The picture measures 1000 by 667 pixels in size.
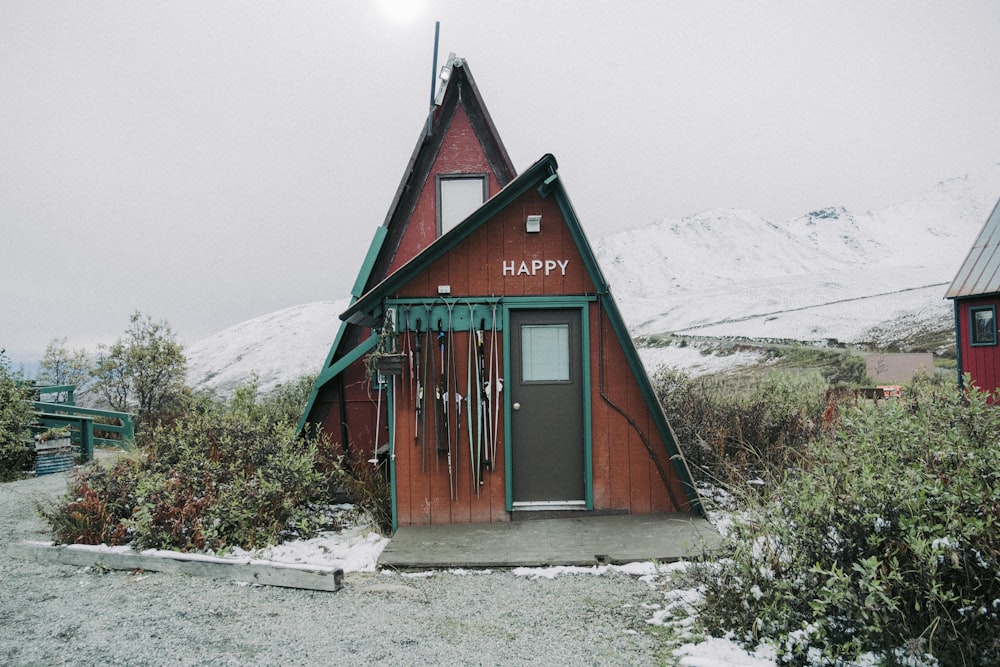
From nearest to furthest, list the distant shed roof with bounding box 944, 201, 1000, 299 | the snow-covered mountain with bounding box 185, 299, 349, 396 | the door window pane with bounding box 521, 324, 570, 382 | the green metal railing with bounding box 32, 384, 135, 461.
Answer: the door window pane with bounding box 521, 324, 570, 382 → the green metal railing with bounding box 32, 384, 135, 461 → the distant shed roof with bounding box 944, 201, 1000, 299 → the snow-covered mountain with bounding box 185, 299, 349, 396

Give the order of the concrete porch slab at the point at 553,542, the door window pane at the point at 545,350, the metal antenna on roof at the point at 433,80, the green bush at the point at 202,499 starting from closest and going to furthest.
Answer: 1. the concrete porch slab at the point at 553,542
2. the green bush at the point at 202,499
3. the door window pane at the point at 545,350
4. the metal antenna on roof at the point at 433,80

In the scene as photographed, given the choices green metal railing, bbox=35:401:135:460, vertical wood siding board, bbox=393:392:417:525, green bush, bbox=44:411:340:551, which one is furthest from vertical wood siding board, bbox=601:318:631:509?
green metal railing, bbox=35:401:135:460

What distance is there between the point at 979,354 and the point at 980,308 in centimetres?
105

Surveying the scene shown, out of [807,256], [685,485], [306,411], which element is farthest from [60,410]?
[807,256]

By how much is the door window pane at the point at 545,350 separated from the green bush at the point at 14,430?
33.3 feet

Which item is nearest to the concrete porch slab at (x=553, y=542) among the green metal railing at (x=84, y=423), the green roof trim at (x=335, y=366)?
the green roof trim at (x=335, y=366)

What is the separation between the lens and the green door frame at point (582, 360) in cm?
645

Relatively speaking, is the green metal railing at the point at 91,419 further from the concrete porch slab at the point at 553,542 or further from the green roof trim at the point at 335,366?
the concrete porch slab at the point at 553,542

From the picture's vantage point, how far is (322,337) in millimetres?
21594

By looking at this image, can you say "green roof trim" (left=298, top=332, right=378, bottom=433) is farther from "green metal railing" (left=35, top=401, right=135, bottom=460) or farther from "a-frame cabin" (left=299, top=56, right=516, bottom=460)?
"green metal railing" (left=35, top=401, right=135, bottom=460)

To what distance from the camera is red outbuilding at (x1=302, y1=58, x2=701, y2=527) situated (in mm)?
6426

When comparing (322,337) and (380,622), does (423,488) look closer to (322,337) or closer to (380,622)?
(380,622)

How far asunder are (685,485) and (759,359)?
15.6 metres

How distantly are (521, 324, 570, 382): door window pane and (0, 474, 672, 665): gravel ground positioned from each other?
2.25 metres
